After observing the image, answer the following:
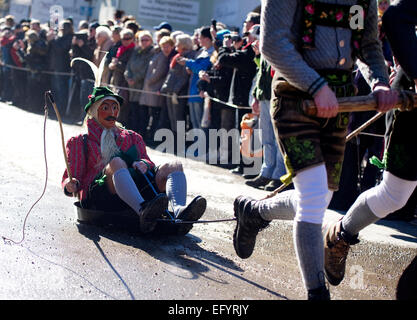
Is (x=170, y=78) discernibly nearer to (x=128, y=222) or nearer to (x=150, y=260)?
(x=128, y=222)

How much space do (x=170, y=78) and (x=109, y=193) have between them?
6.70 meters

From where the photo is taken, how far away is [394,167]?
393cm

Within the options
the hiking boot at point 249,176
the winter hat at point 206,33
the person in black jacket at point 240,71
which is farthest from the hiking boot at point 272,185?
the winter hat at point 206,33

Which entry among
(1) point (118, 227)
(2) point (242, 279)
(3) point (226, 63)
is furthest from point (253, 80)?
Result: (2) point (242, 279)

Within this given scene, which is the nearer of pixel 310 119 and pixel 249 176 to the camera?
pixel 310 119

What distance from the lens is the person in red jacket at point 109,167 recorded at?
558 cm

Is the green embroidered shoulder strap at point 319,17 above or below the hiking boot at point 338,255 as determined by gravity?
above

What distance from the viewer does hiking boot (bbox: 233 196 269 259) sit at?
176 inches

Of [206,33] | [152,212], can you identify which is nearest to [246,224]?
[152,212]

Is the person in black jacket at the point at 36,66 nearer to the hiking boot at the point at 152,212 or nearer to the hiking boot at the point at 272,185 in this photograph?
the hiking boot at the point at 272,185

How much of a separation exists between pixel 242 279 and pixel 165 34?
354 inches

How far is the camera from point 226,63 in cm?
982

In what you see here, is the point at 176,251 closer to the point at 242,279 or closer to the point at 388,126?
the point at 242,279

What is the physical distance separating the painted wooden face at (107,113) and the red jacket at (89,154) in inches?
2.4
